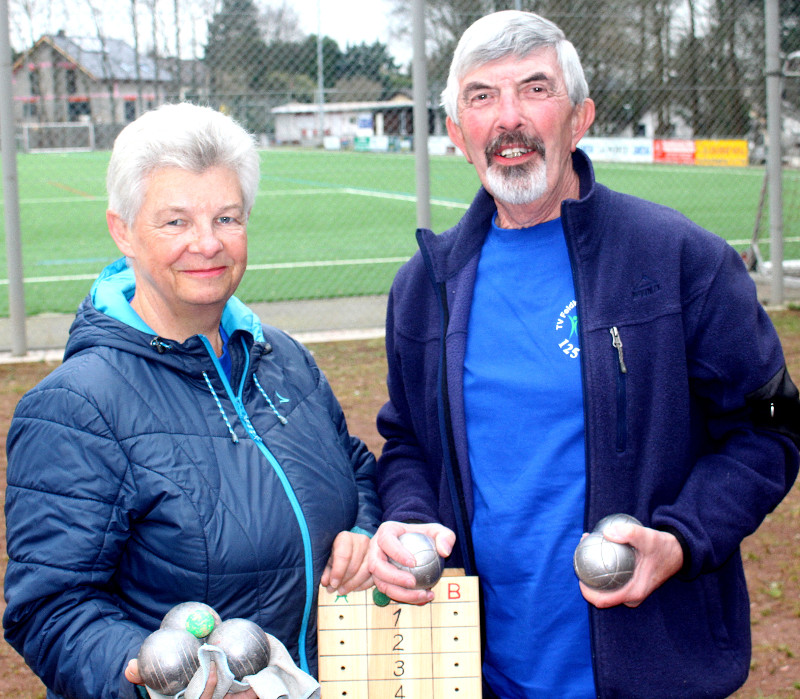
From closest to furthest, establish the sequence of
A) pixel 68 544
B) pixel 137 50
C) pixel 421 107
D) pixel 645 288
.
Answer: pixel 68 544 → pixel 645 288 → pixel 421 107 → pixel 137 50

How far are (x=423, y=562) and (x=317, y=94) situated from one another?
35.6ft

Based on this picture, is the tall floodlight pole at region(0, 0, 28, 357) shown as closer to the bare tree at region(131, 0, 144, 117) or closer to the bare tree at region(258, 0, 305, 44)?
the bare tree at region(131, 0, 144, 117)

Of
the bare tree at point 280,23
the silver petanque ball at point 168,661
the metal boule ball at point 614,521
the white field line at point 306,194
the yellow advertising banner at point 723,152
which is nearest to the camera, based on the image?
the silver petanque ball at point 168,661

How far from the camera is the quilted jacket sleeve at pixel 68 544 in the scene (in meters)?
1.90

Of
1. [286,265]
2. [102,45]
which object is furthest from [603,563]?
[286,265]

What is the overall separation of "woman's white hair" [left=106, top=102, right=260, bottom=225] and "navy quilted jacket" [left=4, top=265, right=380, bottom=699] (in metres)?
0.24

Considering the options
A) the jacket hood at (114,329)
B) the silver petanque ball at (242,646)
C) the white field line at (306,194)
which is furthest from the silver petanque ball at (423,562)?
the white field line at (306,194)

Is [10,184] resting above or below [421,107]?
below

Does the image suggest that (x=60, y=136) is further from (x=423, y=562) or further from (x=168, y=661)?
(x=168, y=661)

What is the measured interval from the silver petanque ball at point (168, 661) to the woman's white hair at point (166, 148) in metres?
0.96

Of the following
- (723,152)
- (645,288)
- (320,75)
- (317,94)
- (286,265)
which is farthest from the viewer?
(723,152)

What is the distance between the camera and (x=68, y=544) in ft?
6.29

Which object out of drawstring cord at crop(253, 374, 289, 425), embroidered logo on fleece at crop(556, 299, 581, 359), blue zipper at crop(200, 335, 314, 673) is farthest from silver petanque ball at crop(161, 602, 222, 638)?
embroidered logo on fleece at crop(556, 299, 581, 359)

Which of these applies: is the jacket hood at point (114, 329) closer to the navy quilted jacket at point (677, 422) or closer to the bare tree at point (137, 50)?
the navy quilted jacket at point (677, 422)
